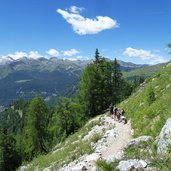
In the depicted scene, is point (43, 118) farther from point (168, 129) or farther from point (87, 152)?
point (168, 129)

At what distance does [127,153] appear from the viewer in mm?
18531

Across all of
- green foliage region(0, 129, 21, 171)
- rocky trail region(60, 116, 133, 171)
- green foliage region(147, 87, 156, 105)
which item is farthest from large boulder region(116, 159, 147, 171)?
green foliage region(0, 129, 21, 171)

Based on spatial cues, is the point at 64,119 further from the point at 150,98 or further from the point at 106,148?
the point at 106,148

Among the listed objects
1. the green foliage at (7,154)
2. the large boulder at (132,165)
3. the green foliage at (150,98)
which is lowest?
the green foliage at (7,154)

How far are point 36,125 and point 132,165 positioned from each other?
2344 inches

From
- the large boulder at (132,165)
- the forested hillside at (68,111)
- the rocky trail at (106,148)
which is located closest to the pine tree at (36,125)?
the forested hillside at (68,111)

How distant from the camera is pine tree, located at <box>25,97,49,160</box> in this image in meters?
71.1

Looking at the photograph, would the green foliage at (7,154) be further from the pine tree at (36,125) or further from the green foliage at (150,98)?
the green foliage at (150,98)

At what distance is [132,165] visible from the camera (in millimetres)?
14742

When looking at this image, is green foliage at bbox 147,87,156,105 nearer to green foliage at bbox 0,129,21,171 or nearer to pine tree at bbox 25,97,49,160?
pine tree at bbox 25,97,49,160

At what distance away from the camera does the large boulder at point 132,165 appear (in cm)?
1454

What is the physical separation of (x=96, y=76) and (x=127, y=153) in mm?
48127

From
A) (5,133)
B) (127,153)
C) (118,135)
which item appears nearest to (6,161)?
(5,133)

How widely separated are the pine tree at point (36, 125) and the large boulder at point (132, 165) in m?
56.5
